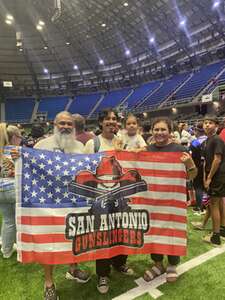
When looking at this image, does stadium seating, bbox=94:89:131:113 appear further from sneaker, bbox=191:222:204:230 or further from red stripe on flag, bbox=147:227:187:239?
red stripe on flag, bbox=147:227:187:239

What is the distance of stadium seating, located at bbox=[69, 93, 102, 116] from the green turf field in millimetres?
30460

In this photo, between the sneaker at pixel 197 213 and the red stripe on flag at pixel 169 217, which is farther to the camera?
the sneaker at pixel 197 213

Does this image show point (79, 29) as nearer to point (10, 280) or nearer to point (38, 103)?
point (38, 103)

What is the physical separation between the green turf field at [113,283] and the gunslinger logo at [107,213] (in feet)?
1.66

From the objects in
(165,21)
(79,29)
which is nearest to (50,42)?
(79,29)

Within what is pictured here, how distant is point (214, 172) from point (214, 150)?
28 cm

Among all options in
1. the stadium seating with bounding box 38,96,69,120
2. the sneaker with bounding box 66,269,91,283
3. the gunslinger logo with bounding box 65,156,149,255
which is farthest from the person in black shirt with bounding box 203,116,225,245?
the stadium seating with bounding box 38,96,69,120

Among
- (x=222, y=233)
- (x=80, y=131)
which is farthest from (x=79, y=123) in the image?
(x=222, y=233)

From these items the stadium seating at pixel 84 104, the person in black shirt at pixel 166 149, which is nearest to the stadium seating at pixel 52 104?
the stadium seating at pixel 84 104

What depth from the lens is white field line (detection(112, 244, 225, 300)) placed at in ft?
9.00

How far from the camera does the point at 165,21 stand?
24078mm

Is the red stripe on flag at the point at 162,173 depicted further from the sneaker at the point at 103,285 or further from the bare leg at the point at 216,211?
the bare leg at the point at 216,211

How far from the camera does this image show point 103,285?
278cm

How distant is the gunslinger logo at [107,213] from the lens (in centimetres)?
259
